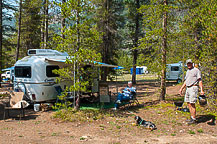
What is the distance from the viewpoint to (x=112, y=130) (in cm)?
580

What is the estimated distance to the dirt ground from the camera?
197 inches

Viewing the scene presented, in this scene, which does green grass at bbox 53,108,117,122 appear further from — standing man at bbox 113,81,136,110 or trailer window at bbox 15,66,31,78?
trailer window at bbox 15,66,31,78

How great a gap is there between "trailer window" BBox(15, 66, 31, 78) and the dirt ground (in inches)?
80.4

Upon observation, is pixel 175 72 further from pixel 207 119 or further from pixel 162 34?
pixel 207 119

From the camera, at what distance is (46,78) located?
344 inches

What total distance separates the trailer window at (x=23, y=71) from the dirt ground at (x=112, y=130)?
80.4 inches

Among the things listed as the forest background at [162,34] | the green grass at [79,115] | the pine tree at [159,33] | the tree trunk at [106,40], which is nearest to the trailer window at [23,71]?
the forest background at [162,34]

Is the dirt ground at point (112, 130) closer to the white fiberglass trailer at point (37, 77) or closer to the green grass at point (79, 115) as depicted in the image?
the green grass at point (79, 115)

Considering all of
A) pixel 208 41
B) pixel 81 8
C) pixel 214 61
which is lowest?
pixel 214 61

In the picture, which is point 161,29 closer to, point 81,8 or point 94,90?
point 81,8

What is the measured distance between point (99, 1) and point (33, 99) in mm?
14563

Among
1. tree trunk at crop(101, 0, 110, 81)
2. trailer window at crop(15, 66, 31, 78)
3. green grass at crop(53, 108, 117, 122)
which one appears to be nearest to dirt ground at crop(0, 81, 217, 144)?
green grass at crop(53, 108, 117, 122)

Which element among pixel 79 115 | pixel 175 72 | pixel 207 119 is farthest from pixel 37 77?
pixel 175 72

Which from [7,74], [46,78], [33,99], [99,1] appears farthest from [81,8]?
[7,74]
